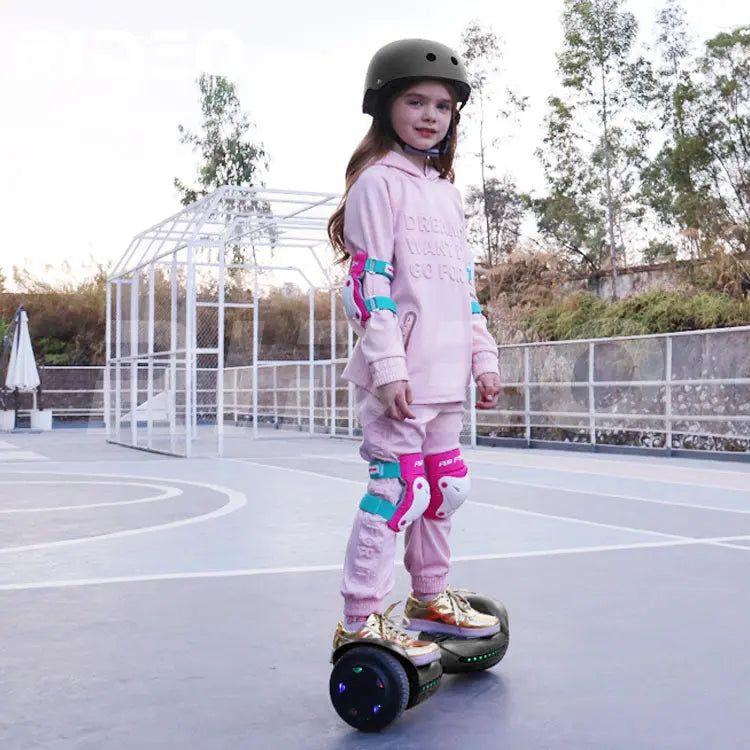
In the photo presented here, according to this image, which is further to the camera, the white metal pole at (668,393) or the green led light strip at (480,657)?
the white metal pole at (668,393)

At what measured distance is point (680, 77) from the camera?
21.5 meters

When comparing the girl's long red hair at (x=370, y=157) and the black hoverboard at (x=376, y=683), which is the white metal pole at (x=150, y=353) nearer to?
the girl's long red hair at (x=370, y=157)

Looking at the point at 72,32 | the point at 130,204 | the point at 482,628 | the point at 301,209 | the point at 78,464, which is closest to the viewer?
the point at 482,628

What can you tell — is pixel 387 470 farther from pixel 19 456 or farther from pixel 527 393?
pixel 527 393

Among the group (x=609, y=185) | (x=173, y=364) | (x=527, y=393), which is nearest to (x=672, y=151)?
(x=609, y=185)

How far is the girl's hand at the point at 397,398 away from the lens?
7.77 ft

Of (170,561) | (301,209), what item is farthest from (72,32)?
(170,561)

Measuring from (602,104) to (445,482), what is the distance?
2097 cm

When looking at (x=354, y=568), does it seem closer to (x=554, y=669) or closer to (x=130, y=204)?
(x=554, y=669)

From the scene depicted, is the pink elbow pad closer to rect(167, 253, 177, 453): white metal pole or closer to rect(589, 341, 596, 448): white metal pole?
rect(167, 253, 177, 453): white metal pole

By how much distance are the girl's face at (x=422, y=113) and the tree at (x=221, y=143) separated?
91.5 ft

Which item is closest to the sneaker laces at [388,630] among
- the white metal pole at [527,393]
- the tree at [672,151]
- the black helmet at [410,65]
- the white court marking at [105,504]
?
the black helmet at [410,65]

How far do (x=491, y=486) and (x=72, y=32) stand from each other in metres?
14.3

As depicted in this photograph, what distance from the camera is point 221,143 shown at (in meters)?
30.1
